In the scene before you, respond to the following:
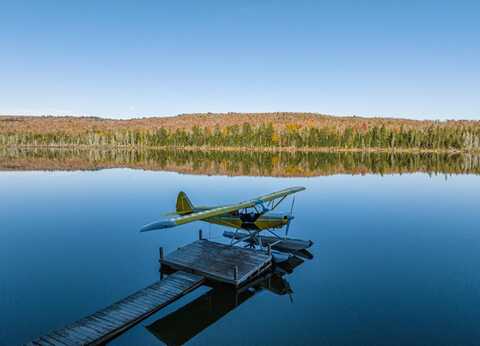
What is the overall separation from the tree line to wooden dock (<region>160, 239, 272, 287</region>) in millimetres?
84127

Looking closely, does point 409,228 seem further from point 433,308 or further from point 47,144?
point 47,144

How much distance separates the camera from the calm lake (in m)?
7.90

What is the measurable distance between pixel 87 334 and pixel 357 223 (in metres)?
14.1

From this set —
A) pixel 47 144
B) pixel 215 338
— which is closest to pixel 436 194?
pixel 215 338

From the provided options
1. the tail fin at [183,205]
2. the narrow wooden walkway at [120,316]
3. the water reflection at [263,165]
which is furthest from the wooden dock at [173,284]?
the water reflection at [263,165]

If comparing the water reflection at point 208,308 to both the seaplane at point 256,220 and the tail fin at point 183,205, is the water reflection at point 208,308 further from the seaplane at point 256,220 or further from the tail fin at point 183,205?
the tail fin at point 183,205

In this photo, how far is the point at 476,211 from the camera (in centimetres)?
2116

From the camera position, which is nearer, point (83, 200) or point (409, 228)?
point (409, 228)

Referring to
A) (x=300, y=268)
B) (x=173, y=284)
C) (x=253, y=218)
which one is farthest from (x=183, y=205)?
(x=300, y=268)

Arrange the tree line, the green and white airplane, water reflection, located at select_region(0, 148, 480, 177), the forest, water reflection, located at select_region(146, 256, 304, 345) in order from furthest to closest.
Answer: the forest, the tree line, water reflection, located at select_region(0, 148, 480, 177), the green and white airplane, water reflection, located at select_region(146, 256, 304, 345)

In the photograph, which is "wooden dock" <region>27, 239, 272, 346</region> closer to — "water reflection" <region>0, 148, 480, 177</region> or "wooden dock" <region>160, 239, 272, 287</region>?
"wooden dock" <region>160, 239, 272, 287</region>

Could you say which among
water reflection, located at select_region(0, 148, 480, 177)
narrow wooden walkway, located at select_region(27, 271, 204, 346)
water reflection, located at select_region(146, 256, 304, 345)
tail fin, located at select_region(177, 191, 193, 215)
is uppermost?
tail fin, located at select_region(177, 191, 193, 215)

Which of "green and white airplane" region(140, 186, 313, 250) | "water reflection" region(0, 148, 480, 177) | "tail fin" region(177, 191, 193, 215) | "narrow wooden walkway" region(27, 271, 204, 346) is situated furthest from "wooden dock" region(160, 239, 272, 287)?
"water reflection" region(0, 148, 480, 177)

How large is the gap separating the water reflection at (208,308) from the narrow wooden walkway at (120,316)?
0.39 meters
